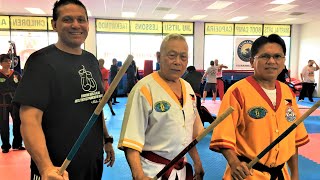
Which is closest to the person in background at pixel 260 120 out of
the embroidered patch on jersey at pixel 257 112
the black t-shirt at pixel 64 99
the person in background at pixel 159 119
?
the embroidered patch on jersey at pixel 257 112

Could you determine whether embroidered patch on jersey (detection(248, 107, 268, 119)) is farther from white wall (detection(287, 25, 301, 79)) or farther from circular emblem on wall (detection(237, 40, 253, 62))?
white wall (detection(287, 25, 301, 79))

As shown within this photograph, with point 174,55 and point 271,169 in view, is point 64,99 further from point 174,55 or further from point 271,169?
point 271,169

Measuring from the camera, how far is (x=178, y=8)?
11.6m

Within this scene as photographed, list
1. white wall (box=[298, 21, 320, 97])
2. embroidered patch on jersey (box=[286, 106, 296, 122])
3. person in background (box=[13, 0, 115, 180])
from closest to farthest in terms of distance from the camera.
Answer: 1. person in background (box=[13, 0, 115, 180])
2. embroidered patch on jersey (box=[286, 106, 296, 122])
3. white wall (box=[298, 21, 320, 97])

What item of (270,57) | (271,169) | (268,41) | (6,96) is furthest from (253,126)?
(6,96)

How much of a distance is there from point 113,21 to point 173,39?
13.8m

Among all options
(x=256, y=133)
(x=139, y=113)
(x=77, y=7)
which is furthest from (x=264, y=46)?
(x=77, y=7)

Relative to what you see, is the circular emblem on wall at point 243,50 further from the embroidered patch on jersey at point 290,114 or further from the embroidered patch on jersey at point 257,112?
the embroidered patch on jersey at point 257,112

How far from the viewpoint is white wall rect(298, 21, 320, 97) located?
14695mm

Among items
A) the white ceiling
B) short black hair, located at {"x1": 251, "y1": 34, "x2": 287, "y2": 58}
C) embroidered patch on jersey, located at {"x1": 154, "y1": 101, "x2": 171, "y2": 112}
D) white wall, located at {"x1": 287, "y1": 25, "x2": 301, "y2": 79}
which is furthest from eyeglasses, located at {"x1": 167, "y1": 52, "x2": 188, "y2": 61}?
white wall, located at {"x1": 287, "y1": 25, "x2": 301, "y2": 79}

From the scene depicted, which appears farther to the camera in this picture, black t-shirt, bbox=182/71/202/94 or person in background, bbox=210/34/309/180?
black t-shirt, bbox=182/71/202/94

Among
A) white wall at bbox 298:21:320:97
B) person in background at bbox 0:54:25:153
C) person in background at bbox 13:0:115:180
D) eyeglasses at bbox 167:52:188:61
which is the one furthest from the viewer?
white wall at bbox 298:21:320:97

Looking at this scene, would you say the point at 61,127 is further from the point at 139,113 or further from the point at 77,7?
the point at 77,7

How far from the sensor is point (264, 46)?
174cm
